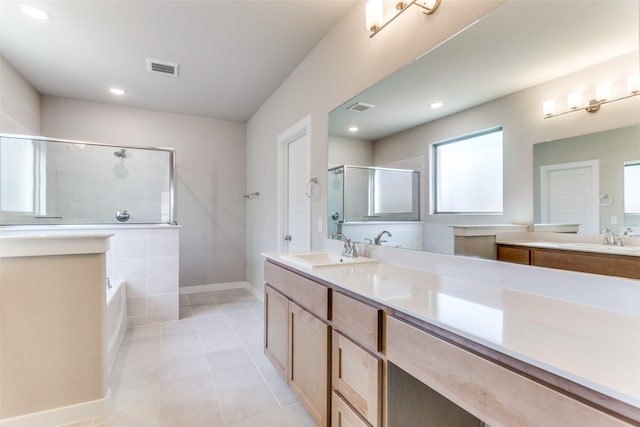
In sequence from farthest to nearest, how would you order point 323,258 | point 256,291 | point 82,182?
point 256,291 < point 82,182 < point 323,258

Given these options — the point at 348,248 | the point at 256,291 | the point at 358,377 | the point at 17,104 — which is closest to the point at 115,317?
the point at 256,291

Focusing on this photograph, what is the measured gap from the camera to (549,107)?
44.4 inches

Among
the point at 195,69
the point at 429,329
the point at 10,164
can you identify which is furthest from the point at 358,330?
the point at 10,164

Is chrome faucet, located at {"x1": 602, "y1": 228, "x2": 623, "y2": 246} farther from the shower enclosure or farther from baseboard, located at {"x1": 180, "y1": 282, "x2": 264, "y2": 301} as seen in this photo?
baseboard, located at {"x1": 180, "y1": 282, "x2": 264, "y2": 301}

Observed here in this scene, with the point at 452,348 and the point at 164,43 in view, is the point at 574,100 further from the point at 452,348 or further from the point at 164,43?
the point at 164,43

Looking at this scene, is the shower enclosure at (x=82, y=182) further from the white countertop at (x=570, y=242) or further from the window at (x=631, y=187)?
the window at (x=631, y=187)

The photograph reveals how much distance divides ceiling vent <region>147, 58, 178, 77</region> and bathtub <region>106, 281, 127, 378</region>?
7.07 feet

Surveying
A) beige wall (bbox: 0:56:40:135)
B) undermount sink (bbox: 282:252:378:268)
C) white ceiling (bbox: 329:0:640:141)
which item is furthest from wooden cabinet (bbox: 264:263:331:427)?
beige wall (bbox: 0:56:40:135)

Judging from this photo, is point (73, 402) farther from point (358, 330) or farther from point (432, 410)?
point (432, 410)

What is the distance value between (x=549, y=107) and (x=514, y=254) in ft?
1.89

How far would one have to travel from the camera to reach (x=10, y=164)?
2.94 metres

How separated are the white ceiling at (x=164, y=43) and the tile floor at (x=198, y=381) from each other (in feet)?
8.62

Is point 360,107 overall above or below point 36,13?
below

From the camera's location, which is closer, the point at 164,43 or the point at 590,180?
the point at 590,180
